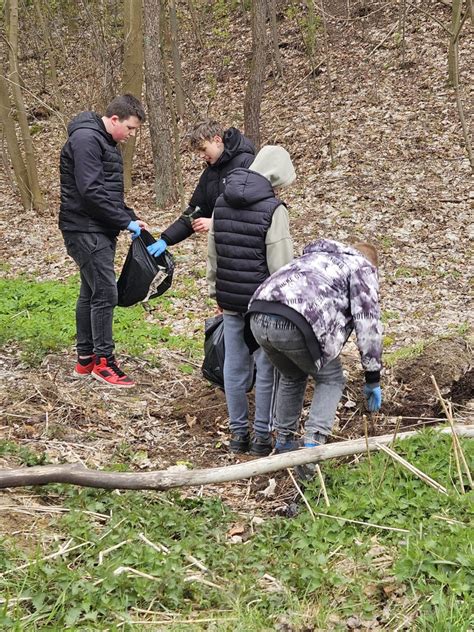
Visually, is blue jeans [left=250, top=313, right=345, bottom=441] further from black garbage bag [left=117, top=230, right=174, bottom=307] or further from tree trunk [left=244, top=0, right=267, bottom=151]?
tree trunk [left=244, top=0, right=267, bottom=151]

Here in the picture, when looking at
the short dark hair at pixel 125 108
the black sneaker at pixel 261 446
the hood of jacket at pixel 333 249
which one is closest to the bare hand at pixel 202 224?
the short dark hair at pixel 125 108

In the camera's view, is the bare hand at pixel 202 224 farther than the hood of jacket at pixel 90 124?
No

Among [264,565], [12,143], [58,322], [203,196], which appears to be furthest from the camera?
[12,143]

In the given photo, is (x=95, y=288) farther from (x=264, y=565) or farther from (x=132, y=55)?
(x=132, y=55)

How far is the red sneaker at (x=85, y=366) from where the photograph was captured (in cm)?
587

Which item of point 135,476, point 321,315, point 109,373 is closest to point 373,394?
point 321,315

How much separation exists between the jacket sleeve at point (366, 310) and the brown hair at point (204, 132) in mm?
1518

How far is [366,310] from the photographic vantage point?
12.5 feet

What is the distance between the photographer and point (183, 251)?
10.7m

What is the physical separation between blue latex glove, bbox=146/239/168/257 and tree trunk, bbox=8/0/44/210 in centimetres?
764

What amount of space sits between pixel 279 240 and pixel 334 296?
62 cm

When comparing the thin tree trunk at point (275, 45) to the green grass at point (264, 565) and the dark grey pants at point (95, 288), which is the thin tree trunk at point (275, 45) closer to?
the dark grey pants at point (95, 288)

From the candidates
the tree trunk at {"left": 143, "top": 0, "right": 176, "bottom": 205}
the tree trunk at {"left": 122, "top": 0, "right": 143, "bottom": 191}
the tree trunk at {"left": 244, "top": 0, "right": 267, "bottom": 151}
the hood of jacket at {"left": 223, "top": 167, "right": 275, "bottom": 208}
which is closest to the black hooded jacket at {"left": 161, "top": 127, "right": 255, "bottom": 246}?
the hood of jacket at {"left": 223, "top": 167, "right": 275, "bottom": 208}

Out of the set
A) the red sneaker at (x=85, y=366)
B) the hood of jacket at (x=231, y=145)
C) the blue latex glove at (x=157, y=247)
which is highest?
the hood of jacket at (x=231, y=145)
